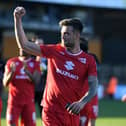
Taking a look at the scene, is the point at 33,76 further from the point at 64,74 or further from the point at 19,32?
the point at 19,32

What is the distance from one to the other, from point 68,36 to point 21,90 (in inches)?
156

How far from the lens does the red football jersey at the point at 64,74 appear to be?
876 cm

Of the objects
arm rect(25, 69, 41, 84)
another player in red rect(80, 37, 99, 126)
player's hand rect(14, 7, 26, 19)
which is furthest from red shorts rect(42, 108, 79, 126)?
arm rect(25, 69, 41, 84)

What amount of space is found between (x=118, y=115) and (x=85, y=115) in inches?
380

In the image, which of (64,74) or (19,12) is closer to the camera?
(19,12)

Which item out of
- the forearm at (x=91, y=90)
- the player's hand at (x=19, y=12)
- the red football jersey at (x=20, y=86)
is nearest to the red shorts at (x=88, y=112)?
the red football jersey at (x=20, y=86)

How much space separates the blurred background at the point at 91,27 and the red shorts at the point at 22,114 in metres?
18.3

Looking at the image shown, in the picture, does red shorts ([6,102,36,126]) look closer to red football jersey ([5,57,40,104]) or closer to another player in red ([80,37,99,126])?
red football jersey ([5,57,40,104])

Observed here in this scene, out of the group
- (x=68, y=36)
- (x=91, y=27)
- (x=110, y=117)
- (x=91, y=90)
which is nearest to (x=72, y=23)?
(x=68, y=36)

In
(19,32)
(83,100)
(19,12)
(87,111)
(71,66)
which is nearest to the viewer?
(19,12)

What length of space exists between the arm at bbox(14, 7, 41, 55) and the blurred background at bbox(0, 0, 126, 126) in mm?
22021

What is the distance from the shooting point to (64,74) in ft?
28.7

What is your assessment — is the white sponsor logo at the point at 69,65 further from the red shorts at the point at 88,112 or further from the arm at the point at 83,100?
the red shorts at the point at 88,112

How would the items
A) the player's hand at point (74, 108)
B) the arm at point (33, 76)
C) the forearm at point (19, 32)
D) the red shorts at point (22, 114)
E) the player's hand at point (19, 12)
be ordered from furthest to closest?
the arm at point (33, 76)
the red shorts at point (22, 114)
the player's hand at point (74, 108)
the forearm at point (19, 32)
the player's hand at point (19, 12)
